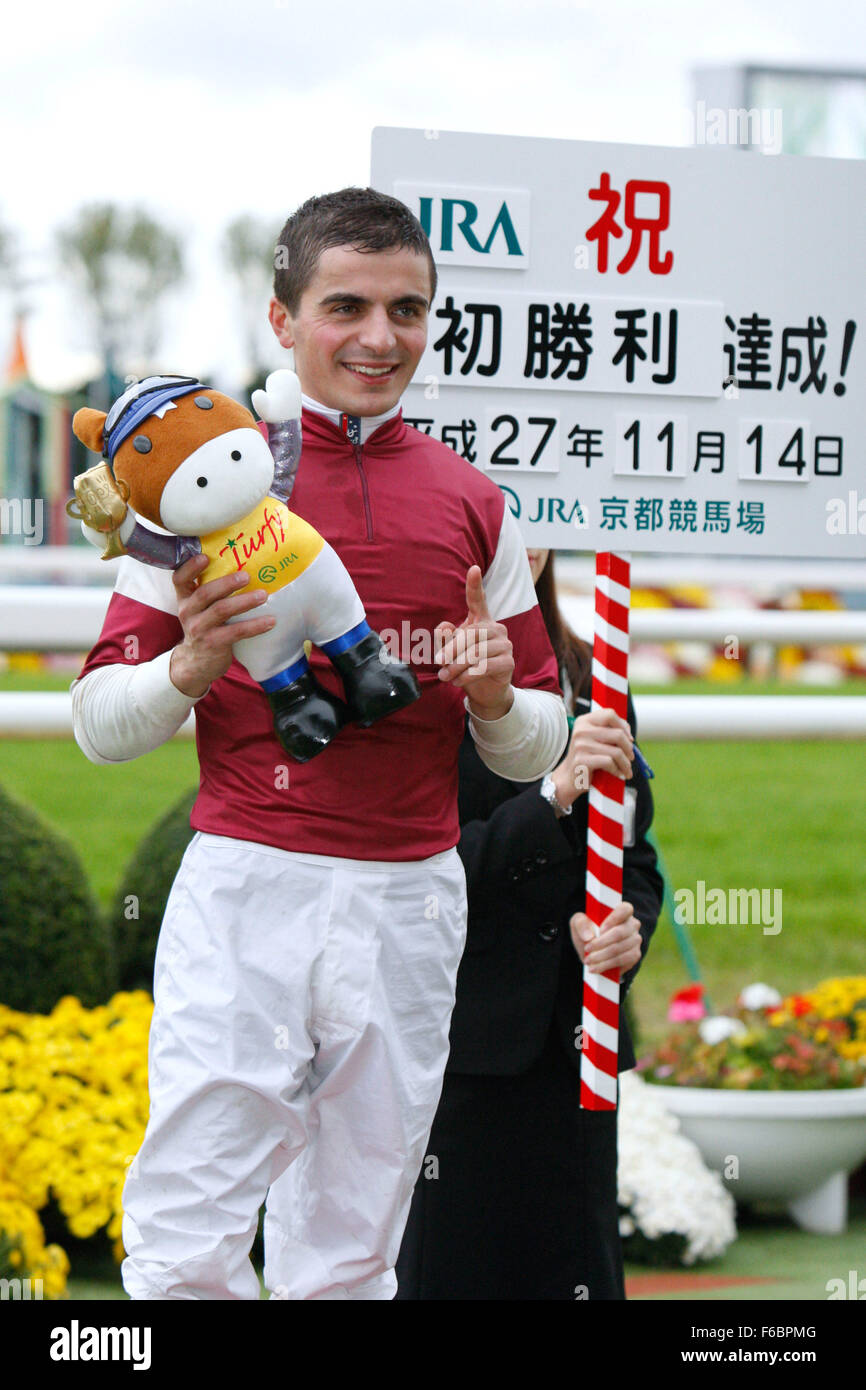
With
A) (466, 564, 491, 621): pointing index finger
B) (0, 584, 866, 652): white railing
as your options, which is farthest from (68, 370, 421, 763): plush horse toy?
(0, 584, 866, 652): white railing

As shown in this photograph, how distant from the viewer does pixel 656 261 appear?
2693 mm

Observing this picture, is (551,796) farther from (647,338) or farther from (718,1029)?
(718,1029)

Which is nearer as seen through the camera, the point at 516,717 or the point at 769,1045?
the point at 516,717

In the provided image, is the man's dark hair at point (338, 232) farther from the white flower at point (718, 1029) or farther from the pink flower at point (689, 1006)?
the pink flower at point (689, 1006)

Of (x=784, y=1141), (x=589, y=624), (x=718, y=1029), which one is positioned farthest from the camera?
(x=589, y=624)

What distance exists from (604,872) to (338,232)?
3.34 ft

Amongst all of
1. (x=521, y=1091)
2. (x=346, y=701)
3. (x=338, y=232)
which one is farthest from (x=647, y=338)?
(x=521, y=1091)

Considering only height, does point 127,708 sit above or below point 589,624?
below

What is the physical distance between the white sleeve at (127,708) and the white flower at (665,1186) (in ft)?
6.69

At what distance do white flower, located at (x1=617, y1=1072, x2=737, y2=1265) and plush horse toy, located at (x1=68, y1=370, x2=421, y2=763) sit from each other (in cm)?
199

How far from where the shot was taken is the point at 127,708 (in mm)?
2029

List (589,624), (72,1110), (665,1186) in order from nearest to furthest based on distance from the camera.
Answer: (72,1110) < (665,1186) < (589,624)
